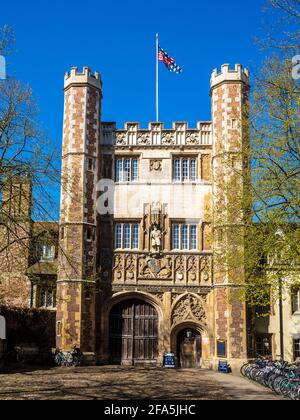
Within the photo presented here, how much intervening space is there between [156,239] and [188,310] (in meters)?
3.69

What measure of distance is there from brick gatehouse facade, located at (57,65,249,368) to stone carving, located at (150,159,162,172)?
0.05 metres

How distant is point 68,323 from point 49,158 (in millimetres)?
12967

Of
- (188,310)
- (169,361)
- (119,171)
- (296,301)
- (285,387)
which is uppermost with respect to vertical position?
(119,171)

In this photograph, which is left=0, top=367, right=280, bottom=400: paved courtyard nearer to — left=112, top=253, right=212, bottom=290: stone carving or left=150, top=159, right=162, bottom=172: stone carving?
left=112, top=253, right=212, bottom=290: stone carving

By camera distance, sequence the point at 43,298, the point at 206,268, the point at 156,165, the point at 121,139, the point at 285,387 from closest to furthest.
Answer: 1. the point at 285,387
2. the point at 206,268
3. the point at 156,165
4. the point at 121,139
5. the point at 43,298

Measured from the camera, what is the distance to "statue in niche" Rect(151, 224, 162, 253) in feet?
90.8

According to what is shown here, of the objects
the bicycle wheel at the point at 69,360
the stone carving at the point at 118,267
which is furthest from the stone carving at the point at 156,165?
the bicycle wheel at the point at 69,360

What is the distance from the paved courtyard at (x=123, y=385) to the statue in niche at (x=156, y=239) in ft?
19.2

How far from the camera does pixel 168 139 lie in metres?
29.0

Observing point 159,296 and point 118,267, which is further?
point 118,267

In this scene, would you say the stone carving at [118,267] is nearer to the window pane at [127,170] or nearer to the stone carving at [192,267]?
the stone carving at [192,267]

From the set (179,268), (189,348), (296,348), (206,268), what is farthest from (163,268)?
(296,348)

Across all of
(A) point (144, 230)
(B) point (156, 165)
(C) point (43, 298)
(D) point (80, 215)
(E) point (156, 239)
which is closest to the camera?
(D) point (80, 215)

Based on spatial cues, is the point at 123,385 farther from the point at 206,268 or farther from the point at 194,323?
the point at 206,268
